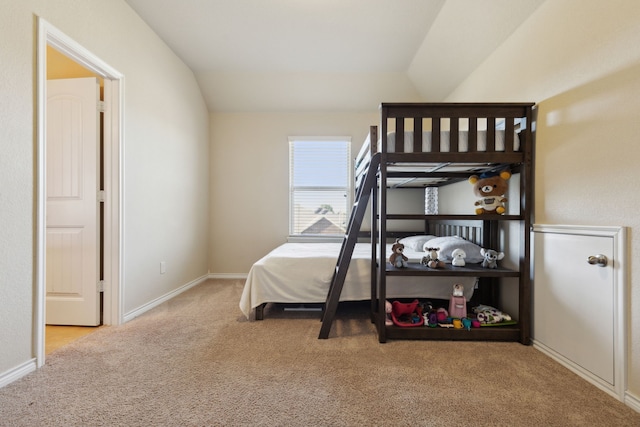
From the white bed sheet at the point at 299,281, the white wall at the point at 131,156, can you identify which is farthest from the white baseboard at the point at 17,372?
the white bed sheet at the point at 299,281

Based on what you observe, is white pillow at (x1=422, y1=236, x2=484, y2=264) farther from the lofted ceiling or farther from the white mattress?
the lofted ceiling

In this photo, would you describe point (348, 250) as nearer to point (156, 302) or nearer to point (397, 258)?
point (397, 258)

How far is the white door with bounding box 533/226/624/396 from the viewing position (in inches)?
59.8

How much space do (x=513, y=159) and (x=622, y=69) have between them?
71 centimetres

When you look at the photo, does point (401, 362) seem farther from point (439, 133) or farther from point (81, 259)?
point (81, 259)

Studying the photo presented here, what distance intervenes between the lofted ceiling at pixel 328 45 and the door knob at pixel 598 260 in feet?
5.27

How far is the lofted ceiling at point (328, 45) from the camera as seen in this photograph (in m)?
2.58

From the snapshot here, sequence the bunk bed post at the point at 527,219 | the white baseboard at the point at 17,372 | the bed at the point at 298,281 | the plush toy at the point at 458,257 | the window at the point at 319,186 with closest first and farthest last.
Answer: the white baseboard at the point at 17,372 → the bunk bed post at the point at 527,219 → the plush toy at the point at 458,257 → the bed at the point at 298,281 → the window at the point at 319,186

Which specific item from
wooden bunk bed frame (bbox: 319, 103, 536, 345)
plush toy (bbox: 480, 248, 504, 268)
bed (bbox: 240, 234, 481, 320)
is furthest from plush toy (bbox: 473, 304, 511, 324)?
bed (bbox: 240, 234, 481, 320)

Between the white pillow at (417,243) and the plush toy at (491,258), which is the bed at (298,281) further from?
the white pillow at (417,243)

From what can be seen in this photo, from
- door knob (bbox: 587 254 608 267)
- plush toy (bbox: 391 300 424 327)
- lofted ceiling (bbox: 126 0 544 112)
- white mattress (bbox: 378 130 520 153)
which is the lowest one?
plush toy (bbox: 391 300 424 327)

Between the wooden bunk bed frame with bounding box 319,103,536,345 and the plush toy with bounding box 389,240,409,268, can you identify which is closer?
the wooden bunk bed frame with bounding box 319,103,536,345

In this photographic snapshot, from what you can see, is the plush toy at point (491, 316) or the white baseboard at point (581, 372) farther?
the plush toy at point (491, 316)

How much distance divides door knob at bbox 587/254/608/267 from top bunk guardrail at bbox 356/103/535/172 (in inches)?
30.2
